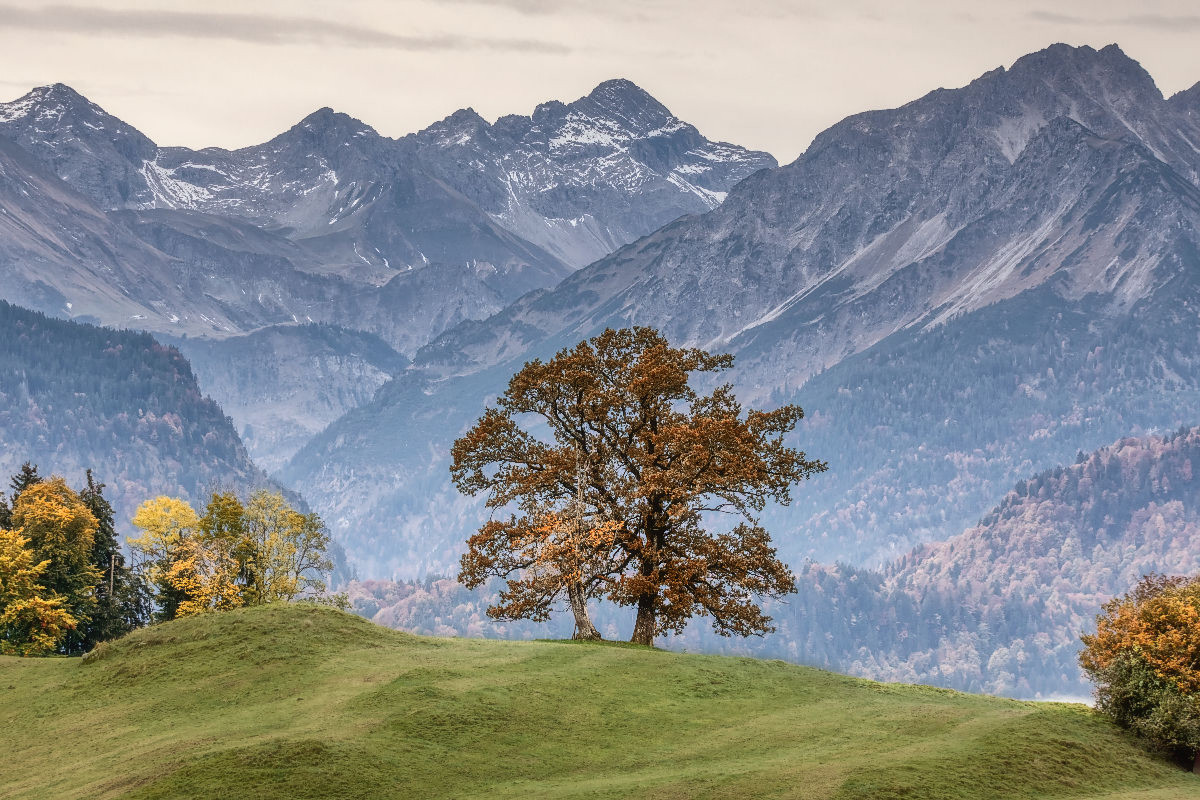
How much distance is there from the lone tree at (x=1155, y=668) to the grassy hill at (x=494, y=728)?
156 cm

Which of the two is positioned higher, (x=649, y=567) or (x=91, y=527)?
(x=91, y=527)

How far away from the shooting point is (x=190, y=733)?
196 ft

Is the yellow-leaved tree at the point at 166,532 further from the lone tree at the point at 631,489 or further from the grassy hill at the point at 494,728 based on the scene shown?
the grassy hill at the point at 494,728

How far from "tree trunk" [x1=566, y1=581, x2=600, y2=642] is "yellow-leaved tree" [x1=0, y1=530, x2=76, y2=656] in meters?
39.2

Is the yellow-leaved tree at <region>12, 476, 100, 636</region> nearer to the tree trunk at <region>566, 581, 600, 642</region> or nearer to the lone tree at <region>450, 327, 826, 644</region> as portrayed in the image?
the lone tree at <region>450, 327, 826, 644</region>

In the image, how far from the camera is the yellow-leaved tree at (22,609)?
100 metres

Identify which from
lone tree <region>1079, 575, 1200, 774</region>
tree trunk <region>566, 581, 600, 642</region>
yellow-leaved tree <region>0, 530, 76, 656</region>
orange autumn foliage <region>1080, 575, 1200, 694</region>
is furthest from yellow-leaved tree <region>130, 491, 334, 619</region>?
lone tree <region>1079, 575, 1200, 774</region>

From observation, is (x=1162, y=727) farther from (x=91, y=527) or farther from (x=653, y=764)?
(x=91, y=527)

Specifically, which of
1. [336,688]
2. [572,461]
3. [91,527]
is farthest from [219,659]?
[91,527]

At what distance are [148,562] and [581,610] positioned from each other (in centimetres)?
5703

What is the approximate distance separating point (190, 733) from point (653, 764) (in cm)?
1911

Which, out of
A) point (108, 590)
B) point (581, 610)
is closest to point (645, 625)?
point (581, 610)

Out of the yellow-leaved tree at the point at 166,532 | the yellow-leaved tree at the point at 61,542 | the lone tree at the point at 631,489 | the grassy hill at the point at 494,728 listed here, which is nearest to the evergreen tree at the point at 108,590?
the yellow-leaved tree at the point at 61,542

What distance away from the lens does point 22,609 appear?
10075 cm
